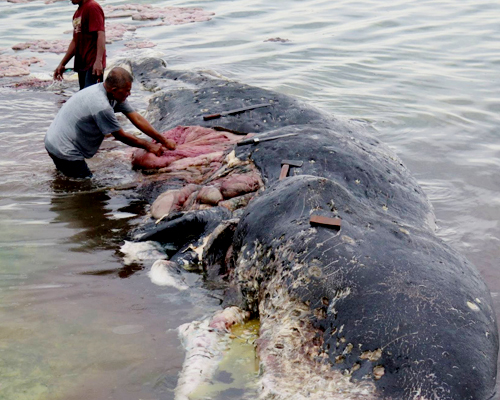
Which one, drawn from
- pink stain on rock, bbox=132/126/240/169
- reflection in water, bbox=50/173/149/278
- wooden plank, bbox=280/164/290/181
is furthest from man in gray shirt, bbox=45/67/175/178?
wooden plank, bbox=280/164/290/181

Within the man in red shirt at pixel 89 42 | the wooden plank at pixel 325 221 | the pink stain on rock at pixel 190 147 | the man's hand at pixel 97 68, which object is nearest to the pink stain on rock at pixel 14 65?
the man in red shirt at pixel 89 42

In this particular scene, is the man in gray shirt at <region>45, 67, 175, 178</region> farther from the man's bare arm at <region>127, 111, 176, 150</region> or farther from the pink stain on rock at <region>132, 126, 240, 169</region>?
the pink stain on rock at <region>132, 126, 240, 169</region>

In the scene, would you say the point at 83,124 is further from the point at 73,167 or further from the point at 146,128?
the point at 146,128

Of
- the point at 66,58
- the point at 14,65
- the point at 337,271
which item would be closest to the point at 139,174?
the point at 66,58

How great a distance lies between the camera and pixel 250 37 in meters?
16.4

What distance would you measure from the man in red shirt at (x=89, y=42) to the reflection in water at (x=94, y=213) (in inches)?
108

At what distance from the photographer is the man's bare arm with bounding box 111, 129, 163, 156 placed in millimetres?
7520

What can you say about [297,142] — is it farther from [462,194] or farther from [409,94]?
[409,94]

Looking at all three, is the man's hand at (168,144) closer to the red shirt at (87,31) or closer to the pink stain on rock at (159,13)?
the red shirt at (87,31)

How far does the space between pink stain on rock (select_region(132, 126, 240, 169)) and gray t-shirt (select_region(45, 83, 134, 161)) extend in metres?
0.56

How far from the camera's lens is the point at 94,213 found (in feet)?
22.9

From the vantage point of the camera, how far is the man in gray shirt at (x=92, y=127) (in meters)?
7.45

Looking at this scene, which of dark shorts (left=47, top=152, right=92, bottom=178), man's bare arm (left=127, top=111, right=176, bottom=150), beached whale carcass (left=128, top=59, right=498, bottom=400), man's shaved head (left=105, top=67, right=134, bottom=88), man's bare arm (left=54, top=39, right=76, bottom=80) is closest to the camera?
beached whale carcass (left=128, top=59, right=498, bottom=400)

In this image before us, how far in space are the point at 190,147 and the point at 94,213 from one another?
4.54 feet
